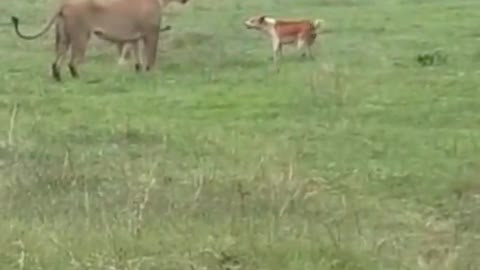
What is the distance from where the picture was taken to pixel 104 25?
49.5ft

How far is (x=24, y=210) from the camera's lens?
725 cm

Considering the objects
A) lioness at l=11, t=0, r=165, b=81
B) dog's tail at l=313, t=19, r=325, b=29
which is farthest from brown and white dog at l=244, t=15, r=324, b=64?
lioness at l=11, t=0, r=165, b=81

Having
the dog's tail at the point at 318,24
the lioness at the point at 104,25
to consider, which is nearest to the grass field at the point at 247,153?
the dog's tail at the point at 318,24

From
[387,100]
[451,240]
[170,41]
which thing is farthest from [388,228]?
[170,41]

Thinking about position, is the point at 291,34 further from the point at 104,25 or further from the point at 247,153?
the point at 247,153

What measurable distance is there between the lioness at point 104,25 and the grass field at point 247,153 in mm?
276

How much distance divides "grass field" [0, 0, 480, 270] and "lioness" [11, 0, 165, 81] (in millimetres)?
276

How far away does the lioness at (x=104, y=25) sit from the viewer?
14734 millimetres

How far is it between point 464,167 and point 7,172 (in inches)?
109

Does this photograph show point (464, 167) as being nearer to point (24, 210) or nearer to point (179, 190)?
point (179, 190)

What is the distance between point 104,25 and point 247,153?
576 centimetres

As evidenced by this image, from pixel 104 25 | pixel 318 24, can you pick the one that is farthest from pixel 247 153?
pixel 318 24

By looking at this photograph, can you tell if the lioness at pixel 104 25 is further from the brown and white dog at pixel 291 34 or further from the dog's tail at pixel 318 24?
the dog's tail at pixel 318 24

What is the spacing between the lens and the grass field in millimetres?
6359
